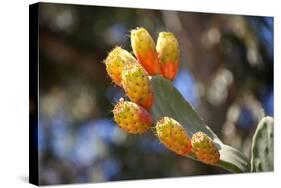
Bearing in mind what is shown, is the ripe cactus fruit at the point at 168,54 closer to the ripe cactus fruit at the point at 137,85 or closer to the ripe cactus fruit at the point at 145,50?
the ripe cactus fruit at the point at 145,50

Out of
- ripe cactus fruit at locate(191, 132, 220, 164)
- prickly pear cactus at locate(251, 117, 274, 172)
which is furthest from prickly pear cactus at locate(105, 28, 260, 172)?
prickly pear cactus at locate(251, 117, 274, 172)

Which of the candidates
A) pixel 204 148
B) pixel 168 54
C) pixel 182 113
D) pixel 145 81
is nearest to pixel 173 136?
pixel 182 113

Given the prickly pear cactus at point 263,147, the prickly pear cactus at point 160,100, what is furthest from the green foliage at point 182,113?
the prickly pear cactus at point 263,147

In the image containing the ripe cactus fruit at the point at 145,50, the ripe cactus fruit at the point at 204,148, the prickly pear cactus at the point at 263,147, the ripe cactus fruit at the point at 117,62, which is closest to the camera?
the ripe cactus fruit at the point at 117,62

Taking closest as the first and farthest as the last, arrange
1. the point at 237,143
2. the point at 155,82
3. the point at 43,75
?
the point at 43,75, the point at 155,82, the point at 237,143

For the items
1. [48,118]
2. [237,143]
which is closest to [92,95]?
[48,118]

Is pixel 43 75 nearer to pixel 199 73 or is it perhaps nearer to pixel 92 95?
pixel 92 95

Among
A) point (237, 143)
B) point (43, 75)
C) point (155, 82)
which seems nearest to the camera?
point (43, 75)
